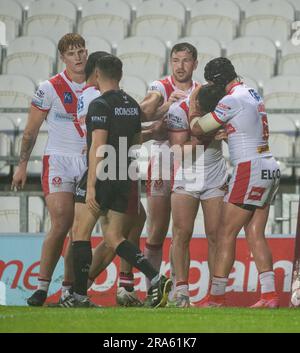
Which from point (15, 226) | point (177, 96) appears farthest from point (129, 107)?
point (15, 226)

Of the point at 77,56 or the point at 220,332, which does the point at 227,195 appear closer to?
the point at 77,56

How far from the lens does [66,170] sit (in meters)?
10.1

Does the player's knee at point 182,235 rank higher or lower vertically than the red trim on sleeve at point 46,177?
lower

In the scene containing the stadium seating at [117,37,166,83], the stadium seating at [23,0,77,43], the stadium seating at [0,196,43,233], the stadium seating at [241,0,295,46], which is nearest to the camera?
the stadium seating at [0,196,43,233]

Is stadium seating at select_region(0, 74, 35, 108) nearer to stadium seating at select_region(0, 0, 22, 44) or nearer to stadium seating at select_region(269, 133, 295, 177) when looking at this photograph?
stadium seating at select_region(0, 0, 22, 44)

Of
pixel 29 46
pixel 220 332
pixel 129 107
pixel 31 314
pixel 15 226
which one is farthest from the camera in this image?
pixel 29 46

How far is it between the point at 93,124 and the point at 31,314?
1.65 metres

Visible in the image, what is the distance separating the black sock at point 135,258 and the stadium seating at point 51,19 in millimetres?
7676

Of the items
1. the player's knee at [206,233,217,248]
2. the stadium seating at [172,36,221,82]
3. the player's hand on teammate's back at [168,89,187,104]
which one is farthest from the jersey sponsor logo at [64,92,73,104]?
the stadium seating at [172,36,221,82]

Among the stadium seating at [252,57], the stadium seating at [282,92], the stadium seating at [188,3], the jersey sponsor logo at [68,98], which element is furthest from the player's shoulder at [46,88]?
the stadium seating at [188,3]

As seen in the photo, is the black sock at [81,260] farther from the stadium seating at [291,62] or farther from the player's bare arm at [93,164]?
the stadium seating at [291,62]

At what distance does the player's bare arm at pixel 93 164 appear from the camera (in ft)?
29.7

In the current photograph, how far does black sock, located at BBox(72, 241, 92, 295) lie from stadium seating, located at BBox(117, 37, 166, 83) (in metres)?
6.18

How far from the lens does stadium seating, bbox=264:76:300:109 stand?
47.5ft
